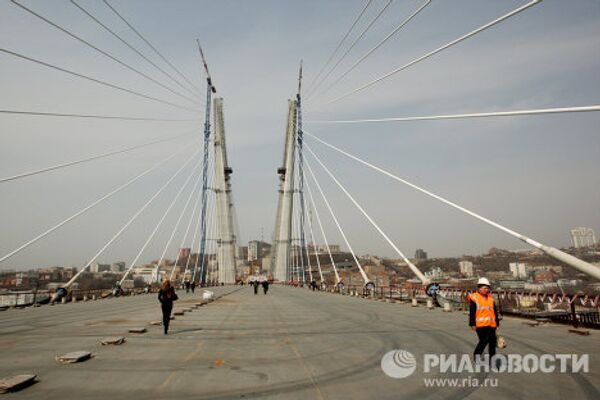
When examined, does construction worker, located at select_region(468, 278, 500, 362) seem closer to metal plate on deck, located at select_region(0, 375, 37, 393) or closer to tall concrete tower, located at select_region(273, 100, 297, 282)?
metal plate on deck, located at select_region(0, 375, 37, 393)

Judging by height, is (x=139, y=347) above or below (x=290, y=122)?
below

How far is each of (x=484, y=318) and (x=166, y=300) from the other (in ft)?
28.6

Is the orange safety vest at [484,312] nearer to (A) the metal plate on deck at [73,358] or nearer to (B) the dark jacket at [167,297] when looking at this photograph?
(A) the metal plate on deck at [73,358]

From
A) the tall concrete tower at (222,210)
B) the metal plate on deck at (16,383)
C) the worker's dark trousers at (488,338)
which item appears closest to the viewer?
the metal plate on deck at (16,383)

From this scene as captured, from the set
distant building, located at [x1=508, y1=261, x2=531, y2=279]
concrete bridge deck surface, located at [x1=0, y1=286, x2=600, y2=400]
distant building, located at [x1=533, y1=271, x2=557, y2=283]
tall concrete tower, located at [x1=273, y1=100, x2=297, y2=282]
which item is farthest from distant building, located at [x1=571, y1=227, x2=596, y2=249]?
concrete bridge deck surface, located at [x1=0, y1=286, x2=600, y2=400]

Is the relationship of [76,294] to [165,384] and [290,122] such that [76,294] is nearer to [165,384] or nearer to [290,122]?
[165,384]

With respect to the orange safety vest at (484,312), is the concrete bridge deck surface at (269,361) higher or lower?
lower

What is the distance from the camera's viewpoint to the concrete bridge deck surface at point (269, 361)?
595cm

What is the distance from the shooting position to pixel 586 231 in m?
114

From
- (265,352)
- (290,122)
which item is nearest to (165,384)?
(265,352)

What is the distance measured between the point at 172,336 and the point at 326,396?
7247 millimetres

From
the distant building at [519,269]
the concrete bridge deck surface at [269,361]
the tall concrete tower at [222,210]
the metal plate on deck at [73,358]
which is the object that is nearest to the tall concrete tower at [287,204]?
the tall concrete tower at [222,210]

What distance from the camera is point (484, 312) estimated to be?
7633 millimetres

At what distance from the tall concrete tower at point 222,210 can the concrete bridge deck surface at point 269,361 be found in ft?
195
